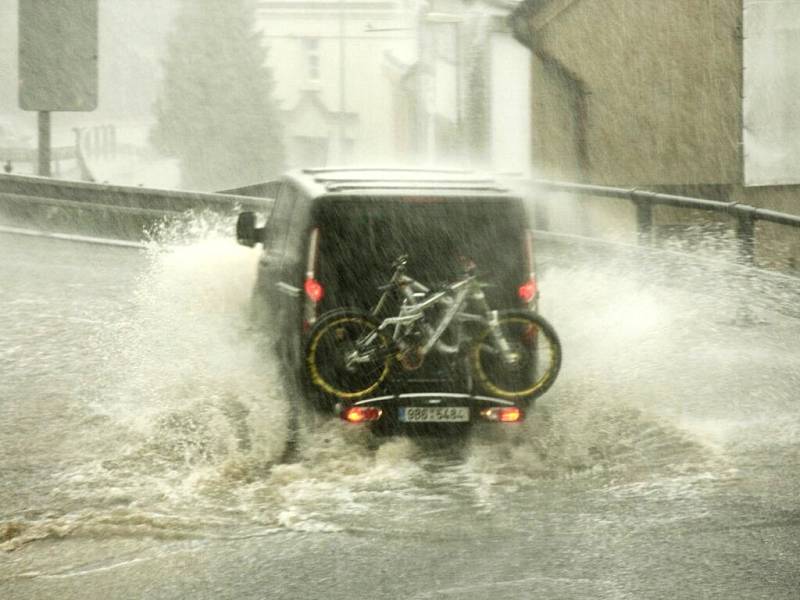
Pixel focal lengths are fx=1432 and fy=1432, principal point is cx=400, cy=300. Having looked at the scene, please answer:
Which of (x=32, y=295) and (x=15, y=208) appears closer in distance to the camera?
(x=32, y=295)

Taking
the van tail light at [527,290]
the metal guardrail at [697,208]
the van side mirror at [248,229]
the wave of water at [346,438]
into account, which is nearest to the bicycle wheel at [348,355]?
the wave of water at [346,438]

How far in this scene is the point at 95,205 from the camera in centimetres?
2031

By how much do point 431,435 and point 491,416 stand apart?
0.40 metres

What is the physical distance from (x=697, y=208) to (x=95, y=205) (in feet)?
28.8

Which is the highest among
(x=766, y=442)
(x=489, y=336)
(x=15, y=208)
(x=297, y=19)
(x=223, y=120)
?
(x=297, y=19)

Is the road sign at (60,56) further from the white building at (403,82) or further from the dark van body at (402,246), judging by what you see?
the dark van body at (402,246)

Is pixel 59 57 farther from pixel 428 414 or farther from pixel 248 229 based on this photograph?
pixel 428 414

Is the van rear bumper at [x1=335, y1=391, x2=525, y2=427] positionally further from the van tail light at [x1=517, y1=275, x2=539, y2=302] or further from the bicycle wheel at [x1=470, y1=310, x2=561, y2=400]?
the van tail light at [x1=517, y1=275, x2=539, y2=302]

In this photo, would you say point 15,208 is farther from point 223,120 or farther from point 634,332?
point 223,120

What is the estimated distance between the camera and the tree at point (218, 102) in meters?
76.9

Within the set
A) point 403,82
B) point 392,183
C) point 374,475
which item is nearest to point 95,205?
point 392,183

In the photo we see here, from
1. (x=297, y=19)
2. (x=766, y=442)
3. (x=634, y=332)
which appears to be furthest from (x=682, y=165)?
(x=297, y=19)

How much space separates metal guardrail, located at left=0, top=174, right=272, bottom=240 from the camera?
786 inches

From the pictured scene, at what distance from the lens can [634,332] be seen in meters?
13.7
